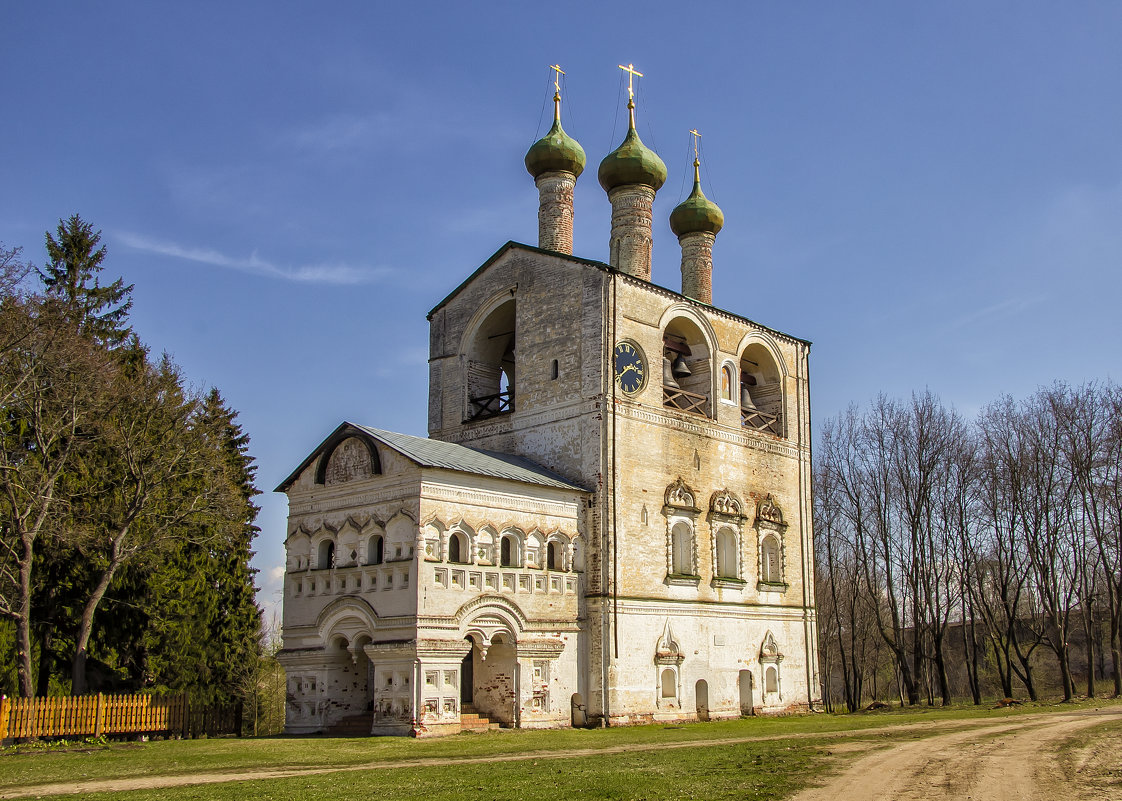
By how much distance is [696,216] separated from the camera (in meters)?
26.9

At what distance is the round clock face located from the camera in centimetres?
2112

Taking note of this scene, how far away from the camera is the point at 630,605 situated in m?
20.3

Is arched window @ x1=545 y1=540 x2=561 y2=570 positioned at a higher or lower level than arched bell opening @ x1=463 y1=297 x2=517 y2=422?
lower

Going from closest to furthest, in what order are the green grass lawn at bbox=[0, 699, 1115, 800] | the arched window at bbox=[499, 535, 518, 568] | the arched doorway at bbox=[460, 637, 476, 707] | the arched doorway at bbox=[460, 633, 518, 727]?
the green grass lawn at bbox=[0, 699, 1115, 800] < the arched doorway at bbox=[460, 633, 518, 727] < the arched window at bbox=[499, 535, 518, 568] < the arched doorway at bbox=[460, 637, 476, 707]

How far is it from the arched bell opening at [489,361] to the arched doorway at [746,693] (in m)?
7.75

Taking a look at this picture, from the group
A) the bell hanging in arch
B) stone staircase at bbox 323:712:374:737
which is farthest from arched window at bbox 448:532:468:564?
the bell hanging in arch

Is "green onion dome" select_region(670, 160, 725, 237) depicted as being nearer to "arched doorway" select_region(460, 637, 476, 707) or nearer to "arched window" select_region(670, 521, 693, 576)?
"arched window" select_region(670, 521, 693, 576)

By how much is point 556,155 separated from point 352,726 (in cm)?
1283

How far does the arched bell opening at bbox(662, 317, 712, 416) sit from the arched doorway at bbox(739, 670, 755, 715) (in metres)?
5.74

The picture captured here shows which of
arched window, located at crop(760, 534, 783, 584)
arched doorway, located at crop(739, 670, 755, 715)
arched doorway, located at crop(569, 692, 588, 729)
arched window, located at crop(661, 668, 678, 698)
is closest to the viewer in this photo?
arched doorway, located at crop(569, 692, 588, 729)

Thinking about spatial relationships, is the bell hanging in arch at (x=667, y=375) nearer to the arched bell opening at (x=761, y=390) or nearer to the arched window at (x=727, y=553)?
the arched bell opening at (x=761, y=390)

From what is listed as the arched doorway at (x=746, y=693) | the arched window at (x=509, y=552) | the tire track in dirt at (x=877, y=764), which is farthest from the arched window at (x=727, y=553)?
the tire track in dirt at (x=877, y=764)

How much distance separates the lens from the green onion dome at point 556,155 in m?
23.7

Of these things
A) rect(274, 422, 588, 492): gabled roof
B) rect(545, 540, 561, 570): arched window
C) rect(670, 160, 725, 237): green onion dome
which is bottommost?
rect(545, 540, 561, 570): arched window
